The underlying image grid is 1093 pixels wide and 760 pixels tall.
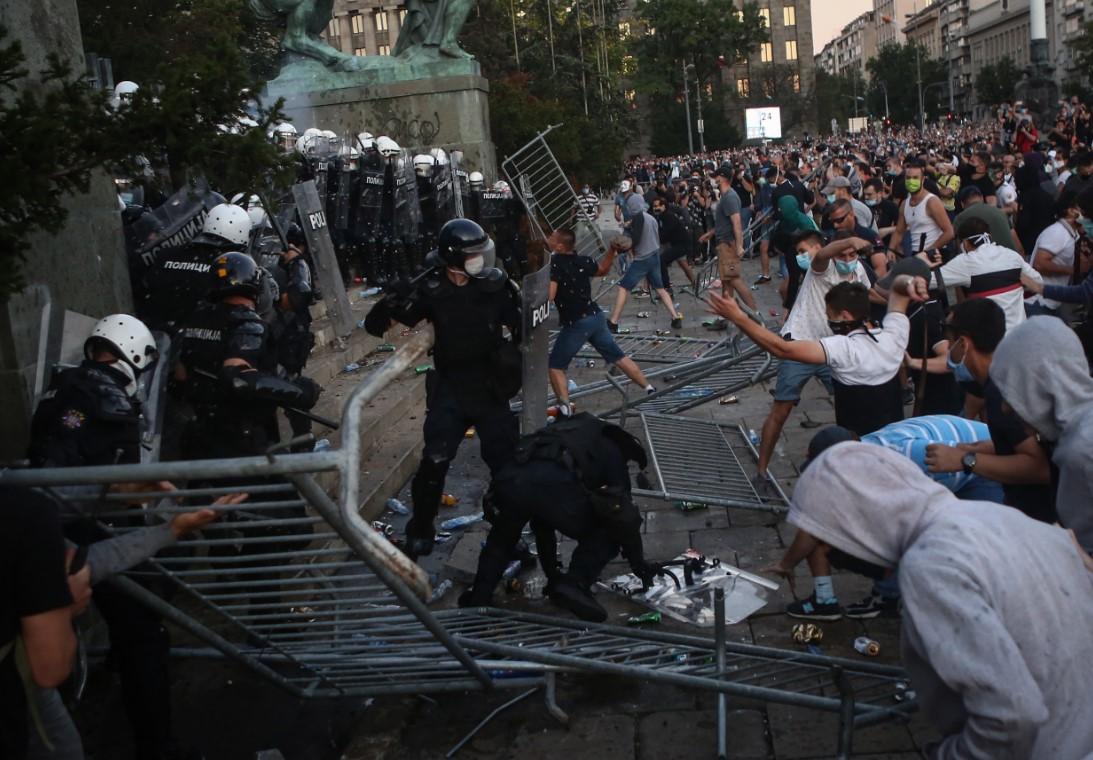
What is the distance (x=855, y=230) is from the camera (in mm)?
10031

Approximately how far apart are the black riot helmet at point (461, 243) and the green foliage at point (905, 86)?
4128 inches

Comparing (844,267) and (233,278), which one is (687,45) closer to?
(844,267)

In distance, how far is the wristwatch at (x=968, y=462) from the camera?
12.7 feet

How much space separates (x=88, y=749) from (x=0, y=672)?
199cm

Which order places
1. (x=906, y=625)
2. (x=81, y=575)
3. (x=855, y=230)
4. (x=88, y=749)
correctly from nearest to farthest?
(x=906, y=625) → (x=81, y=575) → (x=88, y=749) → (x=855, y=230)

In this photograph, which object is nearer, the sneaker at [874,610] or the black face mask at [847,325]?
the sneaker at [874,610]

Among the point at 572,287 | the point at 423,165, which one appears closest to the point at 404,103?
the point at 423,165

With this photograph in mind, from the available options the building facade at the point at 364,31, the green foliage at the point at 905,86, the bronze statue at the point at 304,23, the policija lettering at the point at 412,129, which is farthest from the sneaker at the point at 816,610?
the green foliage at the point at 905,86

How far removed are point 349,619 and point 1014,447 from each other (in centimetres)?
226

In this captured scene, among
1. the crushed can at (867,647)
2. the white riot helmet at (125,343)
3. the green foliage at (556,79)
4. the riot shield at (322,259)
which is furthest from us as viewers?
the green foliage at (556,79)

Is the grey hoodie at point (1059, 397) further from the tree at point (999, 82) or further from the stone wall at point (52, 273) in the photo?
the tree at point (999, 82)

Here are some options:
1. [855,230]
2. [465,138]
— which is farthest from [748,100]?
[855,230]

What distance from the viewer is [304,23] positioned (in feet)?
57.5

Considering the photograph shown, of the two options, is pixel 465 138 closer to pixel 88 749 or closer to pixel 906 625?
pixel 88 749
